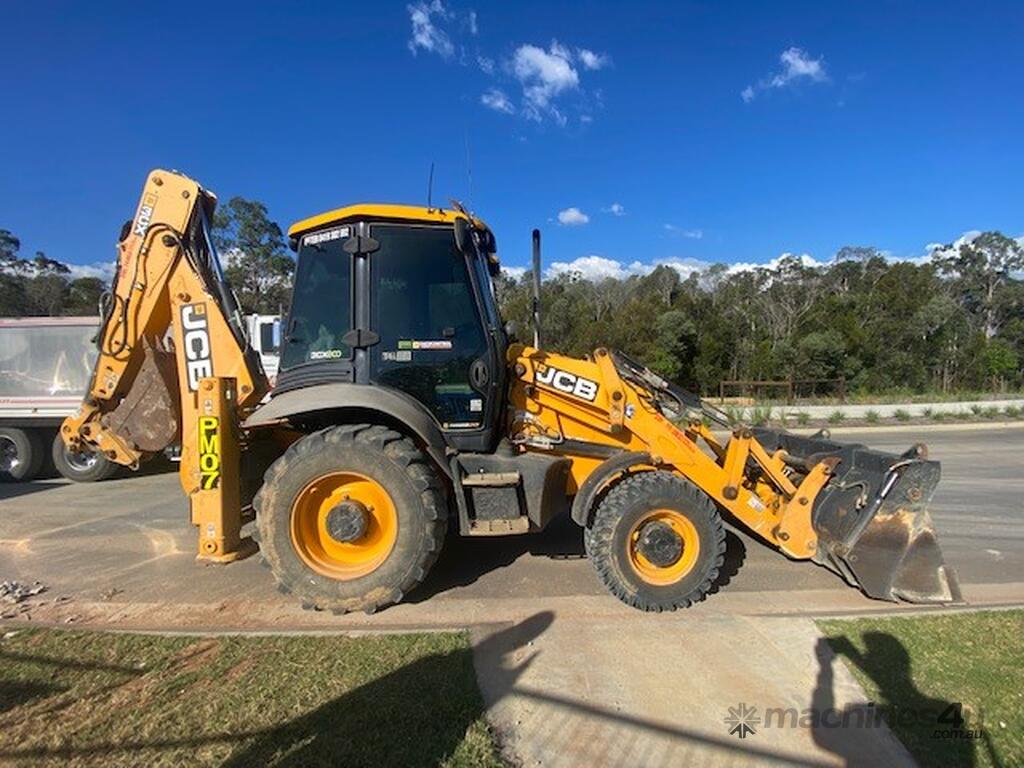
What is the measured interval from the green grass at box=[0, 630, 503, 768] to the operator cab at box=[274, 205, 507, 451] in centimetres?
164

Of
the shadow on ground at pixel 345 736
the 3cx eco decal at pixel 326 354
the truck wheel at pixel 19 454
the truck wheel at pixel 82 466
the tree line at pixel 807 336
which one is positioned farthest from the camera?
the tree line at pixel 807 336

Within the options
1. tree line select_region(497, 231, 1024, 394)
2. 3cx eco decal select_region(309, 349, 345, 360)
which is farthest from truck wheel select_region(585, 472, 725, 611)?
tree line select_region(497, 231, 1024, 394)

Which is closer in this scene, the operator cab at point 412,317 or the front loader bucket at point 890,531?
the front loader bucket at point 890,531

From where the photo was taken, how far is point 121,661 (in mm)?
3293

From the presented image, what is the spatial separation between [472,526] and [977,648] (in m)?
3.11

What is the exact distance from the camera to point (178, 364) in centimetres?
481

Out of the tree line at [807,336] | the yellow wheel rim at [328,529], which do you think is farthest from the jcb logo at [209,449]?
the tree line at [807,336]

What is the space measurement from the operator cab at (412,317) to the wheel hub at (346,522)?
827 mm

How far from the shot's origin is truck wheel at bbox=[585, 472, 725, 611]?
13.2 ft

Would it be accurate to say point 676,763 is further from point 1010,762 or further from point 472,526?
point 472,526

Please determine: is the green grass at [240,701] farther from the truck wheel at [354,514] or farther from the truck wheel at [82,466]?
the truck wheel at [82,466]

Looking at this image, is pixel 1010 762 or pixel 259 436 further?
pixel 259 436

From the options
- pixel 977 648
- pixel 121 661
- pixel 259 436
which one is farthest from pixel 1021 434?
pixel 121 661

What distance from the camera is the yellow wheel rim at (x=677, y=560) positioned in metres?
4.06
